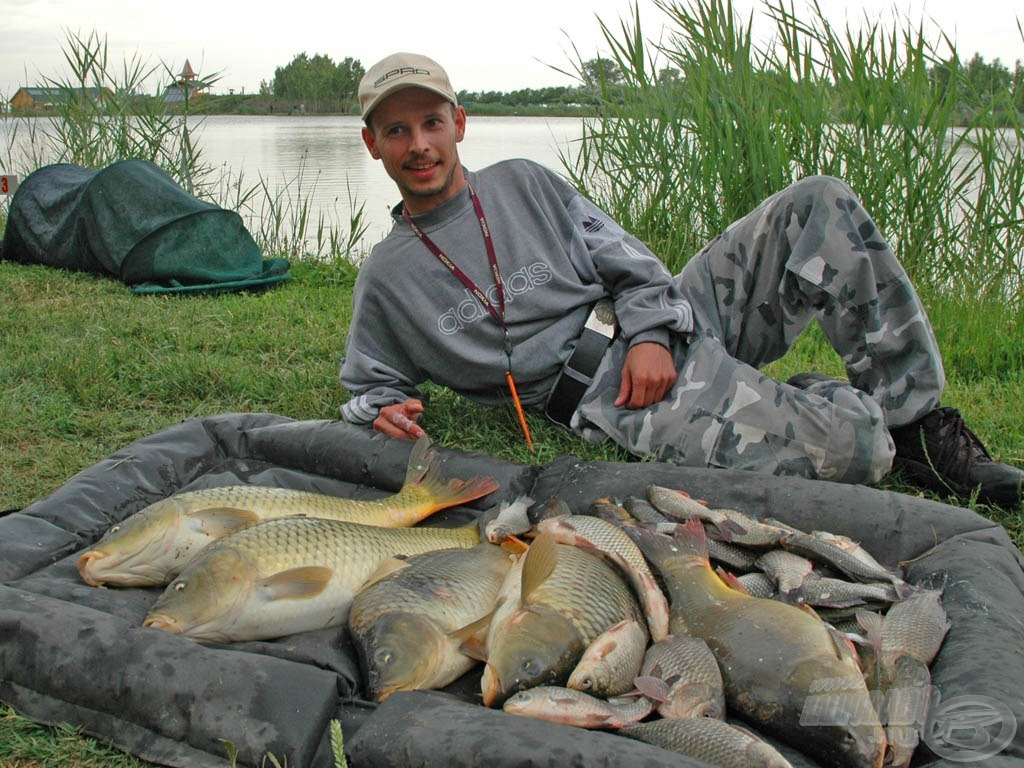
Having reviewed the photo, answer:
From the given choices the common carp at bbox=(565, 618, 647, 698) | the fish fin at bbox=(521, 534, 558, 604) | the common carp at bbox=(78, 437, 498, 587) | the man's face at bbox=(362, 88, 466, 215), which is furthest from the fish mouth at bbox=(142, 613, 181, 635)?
the man's face at bbox=(362, 88, 466, 215)

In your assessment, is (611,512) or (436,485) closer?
(611,512)

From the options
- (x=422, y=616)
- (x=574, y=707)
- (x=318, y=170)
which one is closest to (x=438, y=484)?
(x=422, y=616)

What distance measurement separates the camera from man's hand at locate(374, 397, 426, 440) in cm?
341

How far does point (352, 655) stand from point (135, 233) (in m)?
5.31

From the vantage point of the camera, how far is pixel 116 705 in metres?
2.17

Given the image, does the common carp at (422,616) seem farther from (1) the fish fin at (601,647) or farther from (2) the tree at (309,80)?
(2) the tree at (309,80)

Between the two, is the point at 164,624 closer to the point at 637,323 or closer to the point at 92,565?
the point at 92,565

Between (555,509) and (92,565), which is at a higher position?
(555,509)

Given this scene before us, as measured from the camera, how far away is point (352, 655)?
240cm

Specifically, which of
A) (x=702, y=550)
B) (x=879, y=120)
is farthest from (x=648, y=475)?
(x=879, y=120)

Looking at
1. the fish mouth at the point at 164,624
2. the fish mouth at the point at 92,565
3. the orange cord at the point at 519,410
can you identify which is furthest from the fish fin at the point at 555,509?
the fish mouth at the point at 92,565

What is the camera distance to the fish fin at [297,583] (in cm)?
241

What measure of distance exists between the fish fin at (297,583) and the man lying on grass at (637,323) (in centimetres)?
101

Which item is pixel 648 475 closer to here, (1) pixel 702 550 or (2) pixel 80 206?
(1) pixel 702 550
